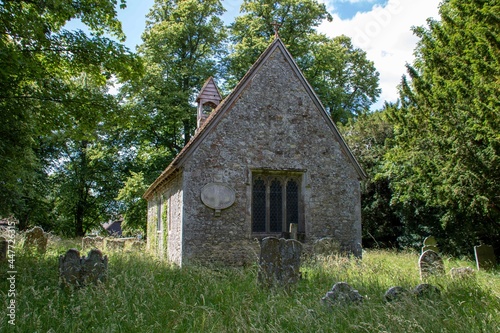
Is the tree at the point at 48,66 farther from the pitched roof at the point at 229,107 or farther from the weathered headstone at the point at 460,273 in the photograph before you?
the weathered headstone at the point at 460,273

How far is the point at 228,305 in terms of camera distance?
6832 millimetres

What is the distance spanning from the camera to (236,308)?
6.59m

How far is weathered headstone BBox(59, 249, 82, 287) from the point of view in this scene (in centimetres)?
806

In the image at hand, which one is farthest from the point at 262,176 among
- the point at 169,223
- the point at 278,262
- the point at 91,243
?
the point at 91,243

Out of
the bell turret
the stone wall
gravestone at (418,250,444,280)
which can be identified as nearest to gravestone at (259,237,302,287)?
gravestone at (418,250,444,280)

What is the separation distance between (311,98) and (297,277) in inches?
291

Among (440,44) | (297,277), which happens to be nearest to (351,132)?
(440,44)

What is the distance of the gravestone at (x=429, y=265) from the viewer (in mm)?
9238

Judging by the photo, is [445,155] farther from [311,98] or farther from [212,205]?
[212,205]

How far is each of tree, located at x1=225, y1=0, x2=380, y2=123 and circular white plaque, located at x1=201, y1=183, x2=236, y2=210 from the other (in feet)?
47.4

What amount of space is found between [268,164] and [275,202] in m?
1.30

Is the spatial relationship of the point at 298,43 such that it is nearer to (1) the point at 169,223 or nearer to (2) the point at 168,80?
(2) the point at 168,80

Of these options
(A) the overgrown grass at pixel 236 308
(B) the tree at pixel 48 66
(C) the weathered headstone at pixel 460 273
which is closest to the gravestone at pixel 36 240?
(B) the tree at pixel 48 66

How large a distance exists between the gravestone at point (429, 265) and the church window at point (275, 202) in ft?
14.3
